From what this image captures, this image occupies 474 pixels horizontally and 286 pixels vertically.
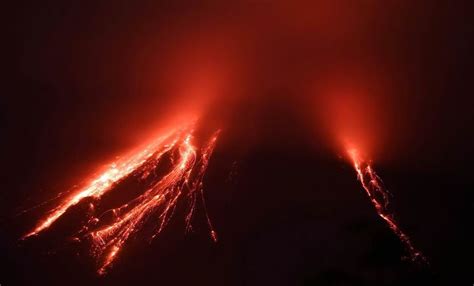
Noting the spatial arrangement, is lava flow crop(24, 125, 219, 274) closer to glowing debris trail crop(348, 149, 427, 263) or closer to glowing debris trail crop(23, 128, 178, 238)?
glowing debris trail crop(23, 128, 178, 238)

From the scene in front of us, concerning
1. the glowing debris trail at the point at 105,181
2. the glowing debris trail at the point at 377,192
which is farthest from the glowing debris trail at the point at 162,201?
the glowing debris trail at the point at 377,192

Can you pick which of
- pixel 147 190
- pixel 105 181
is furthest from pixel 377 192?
Answer: pixel 105 181

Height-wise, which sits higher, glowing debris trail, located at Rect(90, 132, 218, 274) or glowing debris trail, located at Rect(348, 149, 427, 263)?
glowing debris trail, located at Rect(90, 132, 218, 274)

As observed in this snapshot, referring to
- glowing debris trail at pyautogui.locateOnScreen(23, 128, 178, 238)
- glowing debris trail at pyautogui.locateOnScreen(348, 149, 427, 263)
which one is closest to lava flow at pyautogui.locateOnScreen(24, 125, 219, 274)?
glowing debris trail at pyautogui.locateOnScreen(23, 128, 178, 238)

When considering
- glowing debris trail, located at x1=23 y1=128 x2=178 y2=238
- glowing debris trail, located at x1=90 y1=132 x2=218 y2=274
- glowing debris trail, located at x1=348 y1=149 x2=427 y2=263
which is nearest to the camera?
glowing debris trail, located at x1=90 y1=132 x2=218 y2=274

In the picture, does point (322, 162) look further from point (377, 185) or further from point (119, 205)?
point (119, 205)

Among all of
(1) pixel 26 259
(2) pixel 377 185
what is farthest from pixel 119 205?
(2) pixel 377 185
